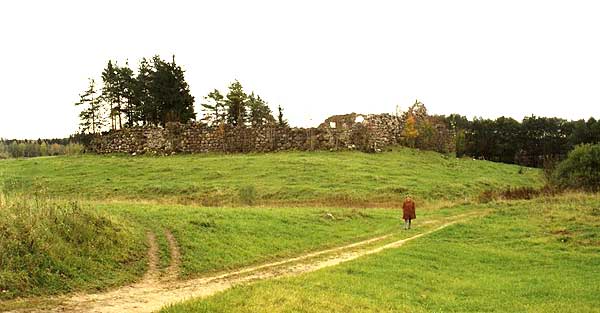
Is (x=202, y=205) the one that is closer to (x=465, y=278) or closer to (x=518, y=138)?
(x=465, y=278)

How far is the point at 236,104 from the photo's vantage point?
6359 cm

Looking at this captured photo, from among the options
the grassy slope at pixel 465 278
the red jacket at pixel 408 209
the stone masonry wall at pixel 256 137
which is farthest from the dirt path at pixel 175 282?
the stone masonry wall at pixel 256 137

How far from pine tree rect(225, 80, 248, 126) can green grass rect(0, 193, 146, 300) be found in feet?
150

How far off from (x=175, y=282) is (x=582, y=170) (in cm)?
3041

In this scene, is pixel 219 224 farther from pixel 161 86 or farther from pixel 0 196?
pixel 161 86

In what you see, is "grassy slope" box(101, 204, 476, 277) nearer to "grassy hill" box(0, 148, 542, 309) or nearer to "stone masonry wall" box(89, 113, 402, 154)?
"grassy hill" box(0, 148, 542, 309)

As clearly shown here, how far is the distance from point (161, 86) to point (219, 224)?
4349cm

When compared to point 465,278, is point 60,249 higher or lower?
higher

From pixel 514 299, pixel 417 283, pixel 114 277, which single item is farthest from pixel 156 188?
pixel 514 299

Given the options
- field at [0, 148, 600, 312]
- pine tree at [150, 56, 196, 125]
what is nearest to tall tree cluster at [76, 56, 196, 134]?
pine tree at [150, 56, 196, 125]

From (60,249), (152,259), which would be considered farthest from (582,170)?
(60,249)

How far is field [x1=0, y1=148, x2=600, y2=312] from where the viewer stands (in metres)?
12.6

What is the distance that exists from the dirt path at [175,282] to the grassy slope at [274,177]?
1387 centimetres

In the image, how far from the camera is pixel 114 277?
46.9 ft
